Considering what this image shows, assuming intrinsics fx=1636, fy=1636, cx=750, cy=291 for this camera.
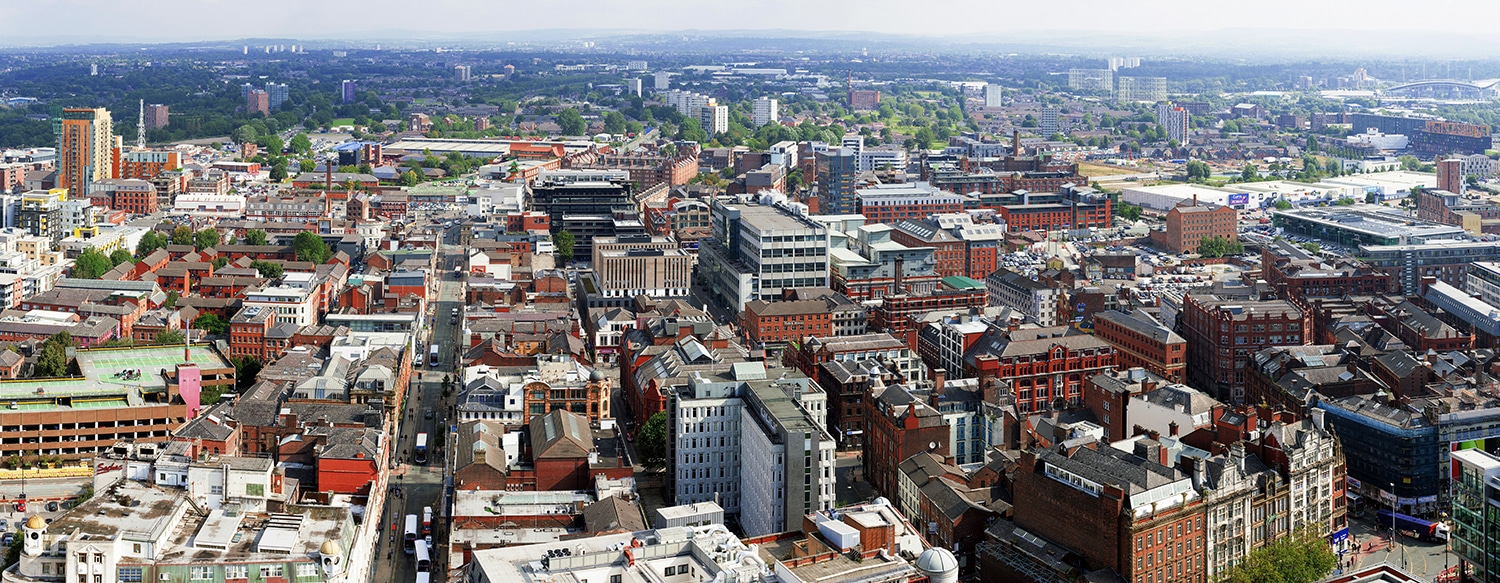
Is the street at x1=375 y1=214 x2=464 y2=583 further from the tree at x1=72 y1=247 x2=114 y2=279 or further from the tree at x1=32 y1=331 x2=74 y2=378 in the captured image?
the tree at x1=72 y1=247 x2=114 y2=279

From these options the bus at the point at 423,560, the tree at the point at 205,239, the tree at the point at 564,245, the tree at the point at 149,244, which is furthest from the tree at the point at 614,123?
the bus at the point at 423,560

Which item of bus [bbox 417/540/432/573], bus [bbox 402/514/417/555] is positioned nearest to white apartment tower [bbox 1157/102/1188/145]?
bus [bbox 402/514/417/555]

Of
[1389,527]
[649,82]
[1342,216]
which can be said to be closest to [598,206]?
[1342,216]

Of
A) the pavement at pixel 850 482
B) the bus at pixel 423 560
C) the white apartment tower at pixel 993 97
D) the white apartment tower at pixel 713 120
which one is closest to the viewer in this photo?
the bus at pixel 423 560

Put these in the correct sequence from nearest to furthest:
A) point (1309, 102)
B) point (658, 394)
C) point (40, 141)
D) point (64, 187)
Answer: point (658, 394), point (64, 187), point (40, 141), point (1309, 102)

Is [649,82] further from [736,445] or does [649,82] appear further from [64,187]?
[736,445]

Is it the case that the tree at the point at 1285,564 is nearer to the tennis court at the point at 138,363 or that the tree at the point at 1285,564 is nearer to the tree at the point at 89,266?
the tennis court at the point at 138,363
